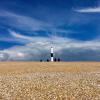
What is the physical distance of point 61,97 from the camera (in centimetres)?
2925

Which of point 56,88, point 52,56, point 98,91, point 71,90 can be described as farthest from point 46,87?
point 52,56

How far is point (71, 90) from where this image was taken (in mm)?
33469

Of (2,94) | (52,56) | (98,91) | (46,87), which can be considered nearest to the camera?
(2,94)

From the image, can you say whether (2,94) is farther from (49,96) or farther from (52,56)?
(52,56)

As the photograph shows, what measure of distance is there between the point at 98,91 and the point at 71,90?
2.80m

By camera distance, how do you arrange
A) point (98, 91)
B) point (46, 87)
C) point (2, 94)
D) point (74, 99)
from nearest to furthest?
point (74, 99)
point (2, 94)
point (98, 91)
point (46, 87)

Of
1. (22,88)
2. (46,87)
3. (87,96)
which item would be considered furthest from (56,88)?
(87,96)

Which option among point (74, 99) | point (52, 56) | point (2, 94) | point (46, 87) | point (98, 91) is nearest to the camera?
point (74, 99)

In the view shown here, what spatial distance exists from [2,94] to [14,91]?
217cm

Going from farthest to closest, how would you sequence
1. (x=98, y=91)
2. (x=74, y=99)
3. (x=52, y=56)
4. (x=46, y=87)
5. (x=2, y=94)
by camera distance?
(x=52, y=56)
(x=46, y=87)
(x=98, y=91)
(x=2, y=94)
(x=74, y=99)

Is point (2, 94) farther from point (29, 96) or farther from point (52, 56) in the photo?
point (52, 56)

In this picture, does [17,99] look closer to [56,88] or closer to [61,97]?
[61,97]

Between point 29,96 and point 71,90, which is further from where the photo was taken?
point 71,90

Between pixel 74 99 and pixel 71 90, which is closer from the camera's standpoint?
pixel 74 99
